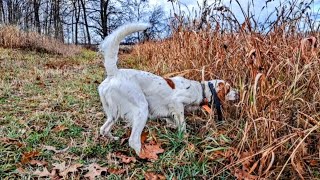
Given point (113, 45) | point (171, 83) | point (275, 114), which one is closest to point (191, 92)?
point (171, 83)

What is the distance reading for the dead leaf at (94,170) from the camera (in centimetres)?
230

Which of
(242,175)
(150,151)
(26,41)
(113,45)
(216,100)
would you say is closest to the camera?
(242,175)

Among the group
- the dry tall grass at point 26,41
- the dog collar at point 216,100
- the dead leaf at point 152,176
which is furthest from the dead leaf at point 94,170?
the dry tall grass at point 26,41

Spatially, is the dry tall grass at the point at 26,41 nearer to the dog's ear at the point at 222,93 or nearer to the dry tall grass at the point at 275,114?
the dog's ear at the point at 222,93

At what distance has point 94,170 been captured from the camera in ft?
7.75

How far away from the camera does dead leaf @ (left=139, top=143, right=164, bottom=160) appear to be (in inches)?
101

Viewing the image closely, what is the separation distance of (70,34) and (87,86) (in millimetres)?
24418

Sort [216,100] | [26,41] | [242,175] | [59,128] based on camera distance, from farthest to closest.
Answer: [26,41] < [59,128] < [216,100] < [242,175]

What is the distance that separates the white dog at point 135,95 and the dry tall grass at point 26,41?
1002cm

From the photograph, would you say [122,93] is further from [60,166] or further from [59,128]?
[59,128]

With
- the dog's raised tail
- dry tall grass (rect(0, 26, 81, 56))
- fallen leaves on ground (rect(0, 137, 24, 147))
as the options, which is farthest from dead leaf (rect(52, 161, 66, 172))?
dry tall grass (rect(0, 26, 81, 56))

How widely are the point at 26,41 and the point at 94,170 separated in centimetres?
1099

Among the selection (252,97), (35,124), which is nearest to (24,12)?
(35,124)

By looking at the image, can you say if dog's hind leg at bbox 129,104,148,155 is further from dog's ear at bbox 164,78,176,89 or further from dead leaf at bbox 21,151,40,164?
dead leaf at bbox 21,151,40,164
